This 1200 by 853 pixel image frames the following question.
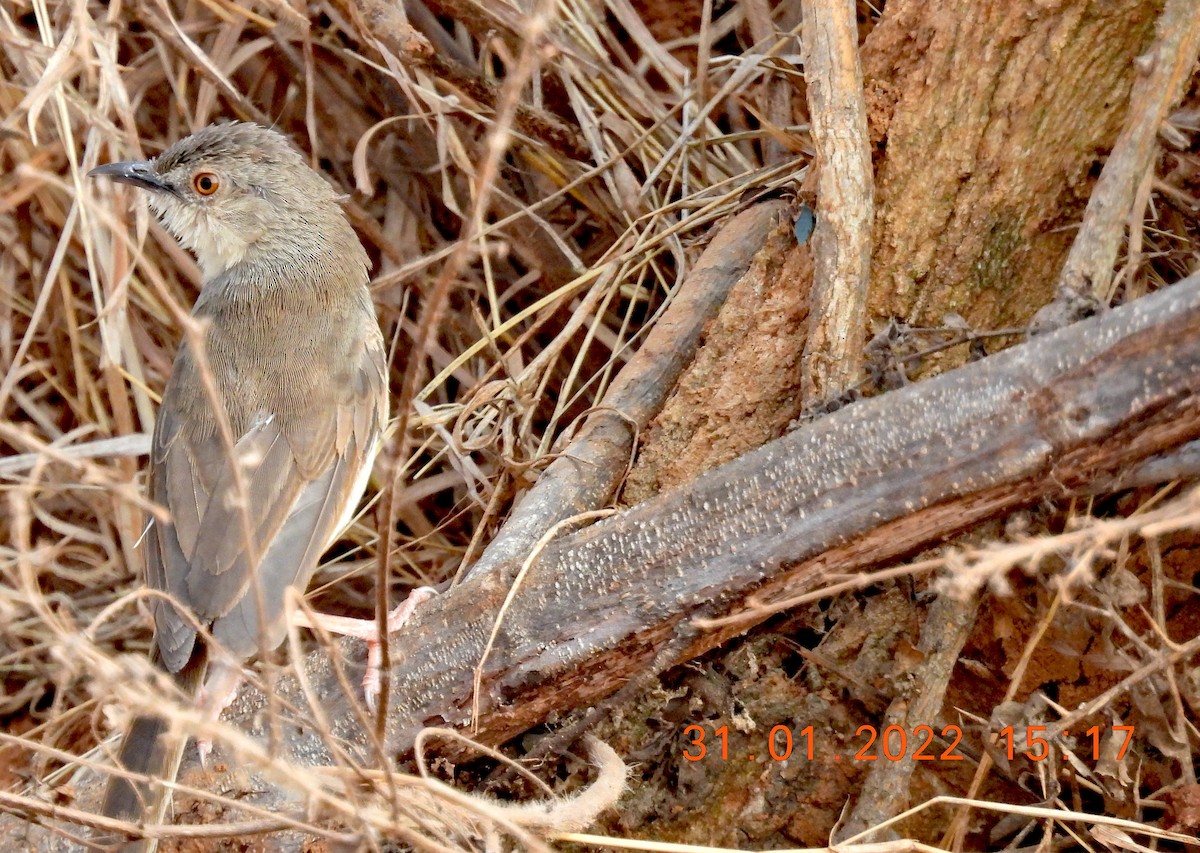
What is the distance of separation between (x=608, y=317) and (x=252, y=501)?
140 centimetres

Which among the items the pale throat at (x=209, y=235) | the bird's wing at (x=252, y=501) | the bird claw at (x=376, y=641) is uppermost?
the pale throat at (x=209, y=235)

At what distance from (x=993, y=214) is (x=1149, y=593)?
1.00m

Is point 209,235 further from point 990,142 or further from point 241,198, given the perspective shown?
point 990,142

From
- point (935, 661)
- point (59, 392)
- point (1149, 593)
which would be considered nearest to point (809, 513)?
point (935, 661)

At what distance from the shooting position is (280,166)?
4.02 metres

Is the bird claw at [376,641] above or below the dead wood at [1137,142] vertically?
below

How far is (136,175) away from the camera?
153 inches

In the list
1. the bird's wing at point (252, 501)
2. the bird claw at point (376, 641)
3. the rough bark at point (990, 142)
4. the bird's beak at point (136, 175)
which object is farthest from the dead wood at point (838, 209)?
the bird's beak at point (136, 175)

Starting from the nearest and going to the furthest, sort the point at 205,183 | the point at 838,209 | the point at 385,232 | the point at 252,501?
the point at 838,209
the point at 252,501
the point at 205,183
the point at 385,232

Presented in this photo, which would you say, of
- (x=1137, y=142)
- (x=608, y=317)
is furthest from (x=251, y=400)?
(x=1137, y=142)

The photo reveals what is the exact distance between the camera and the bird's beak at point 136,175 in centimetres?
387

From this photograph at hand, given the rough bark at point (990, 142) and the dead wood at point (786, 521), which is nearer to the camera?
the dead wood at point (786, 521)

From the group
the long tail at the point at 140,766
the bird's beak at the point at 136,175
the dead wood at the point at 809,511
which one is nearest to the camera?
the dead wood at the point at 809,511
